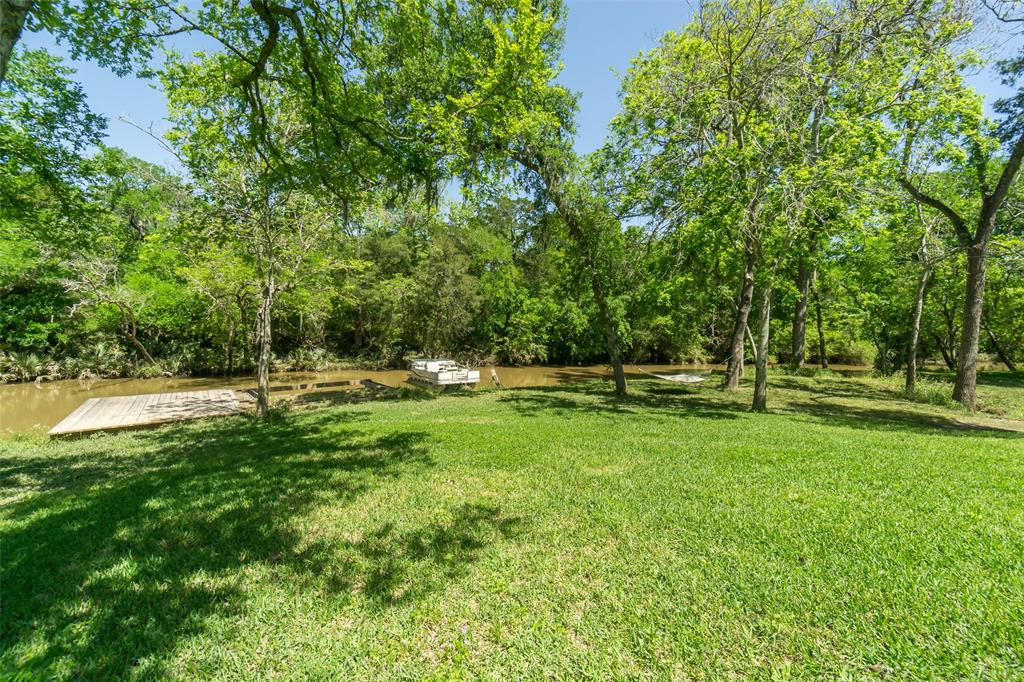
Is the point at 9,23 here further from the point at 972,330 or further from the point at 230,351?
the point at 230,351

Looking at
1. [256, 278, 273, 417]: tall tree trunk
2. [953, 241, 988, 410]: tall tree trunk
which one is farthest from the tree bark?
[953, 241, 988, 410]: tall tree trunk

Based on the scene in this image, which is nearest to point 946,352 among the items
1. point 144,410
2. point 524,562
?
point 524,562

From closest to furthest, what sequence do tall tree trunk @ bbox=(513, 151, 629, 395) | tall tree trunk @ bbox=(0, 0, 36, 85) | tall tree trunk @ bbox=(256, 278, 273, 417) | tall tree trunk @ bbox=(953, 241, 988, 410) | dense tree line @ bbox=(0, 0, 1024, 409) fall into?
tall tree trunk @ bbox=(0, 0, 36, 85)
dense tree line @ bbox=(0, 0, 1024, 409)
tall tree trunk @ bbox=(256, 278, 273, 417)
tall tree trunk @ bbox=(953, 241, 988, 410)
tall tree trunk @ bbox=(513, 151, 629, 395)

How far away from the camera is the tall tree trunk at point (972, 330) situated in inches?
409

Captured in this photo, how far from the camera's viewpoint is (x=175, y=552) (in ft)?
10.6

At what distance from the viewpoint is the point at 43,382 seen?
16.1 meters

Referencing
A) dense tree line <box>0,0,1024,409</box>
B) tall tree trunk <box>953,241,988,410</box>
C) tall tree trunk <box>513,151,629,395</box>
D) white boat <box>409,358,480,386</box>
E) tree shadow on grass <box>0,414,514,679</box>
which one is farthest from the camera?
white boat <box>409,358,480,386</box>

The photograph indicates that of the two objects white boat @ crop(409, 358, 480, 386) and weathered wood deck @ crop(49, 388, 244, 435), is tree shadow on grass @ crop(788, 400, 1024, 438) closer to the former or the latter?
white boat @ crop(409, 358, 480, 386)

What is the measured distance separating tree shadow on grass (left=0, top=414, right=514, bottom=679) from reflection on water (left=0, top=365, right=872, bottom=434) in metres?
8.70

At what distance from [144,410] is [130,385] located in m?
8.07

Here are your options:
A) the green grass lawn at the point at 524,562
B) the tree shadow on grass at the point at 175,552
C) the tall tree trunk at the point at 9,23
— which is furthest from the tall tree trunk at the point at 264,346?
the tall tree trunk at the point at 9,23

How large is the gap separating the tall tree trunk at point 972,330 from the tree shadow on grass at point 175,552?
13566 mm

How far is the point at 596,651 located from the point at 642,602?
1.74 ft

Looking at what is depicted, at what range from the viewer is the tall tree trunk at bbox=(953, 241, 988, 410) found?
10.4 m
